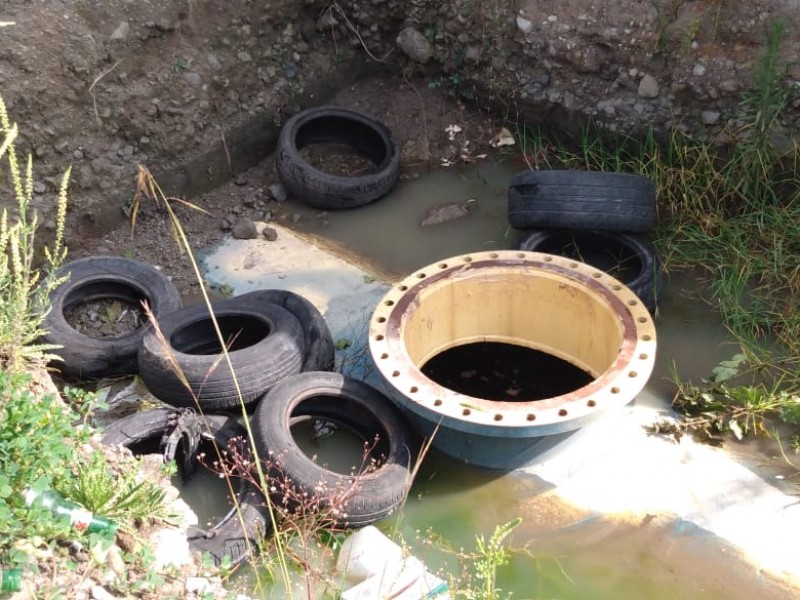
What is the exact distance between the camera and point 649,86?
550cm

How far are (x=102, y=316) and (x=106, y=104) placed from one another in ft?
4.26

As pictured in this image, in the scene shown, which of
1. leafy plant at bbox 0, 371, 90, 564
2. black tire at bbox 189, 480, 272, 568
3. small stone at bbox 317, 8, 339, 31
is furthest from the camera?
small stone at bbox 317, 8, 339, 31

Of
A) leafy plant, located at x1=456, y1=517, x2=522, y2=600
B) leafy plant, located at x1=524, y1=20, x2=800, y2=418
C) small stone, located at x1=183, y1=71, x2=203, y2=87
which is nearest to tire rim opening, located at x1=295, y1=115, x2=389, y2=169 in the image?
small stone, located at x1=183, y1=71, x2=203, y2=87

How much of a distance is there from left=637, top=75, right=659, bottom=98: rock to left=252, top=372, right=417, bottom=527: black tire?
8.63 feet

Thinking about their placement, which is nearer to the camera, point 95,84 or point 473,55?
point 95,84

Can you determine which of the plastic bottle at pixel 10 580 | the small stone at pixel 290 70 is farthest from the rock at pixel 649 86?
the plastic bottle at pixel 10 580

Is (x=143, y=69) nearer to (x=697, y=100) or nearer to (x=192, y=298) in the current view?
(x=192, y=298)

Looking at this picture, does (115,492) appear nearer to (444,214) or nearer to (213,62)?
(444,214)

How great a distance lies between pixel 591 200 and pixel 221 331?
207 cm

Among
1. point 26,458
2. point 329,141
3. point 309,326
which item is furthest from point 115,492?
point 329,141

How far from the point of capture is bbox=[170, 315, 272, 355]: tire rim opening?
4.58 m

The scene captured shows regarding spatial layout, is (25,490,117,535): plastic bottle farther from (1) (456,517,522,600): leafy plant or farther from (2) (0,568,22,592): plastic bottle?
(1) (456,517,522,600): leafy plant

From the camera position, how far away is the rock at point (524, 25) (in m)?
5.76

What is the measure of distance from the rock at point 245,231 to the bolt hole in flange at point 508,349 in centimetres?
131
